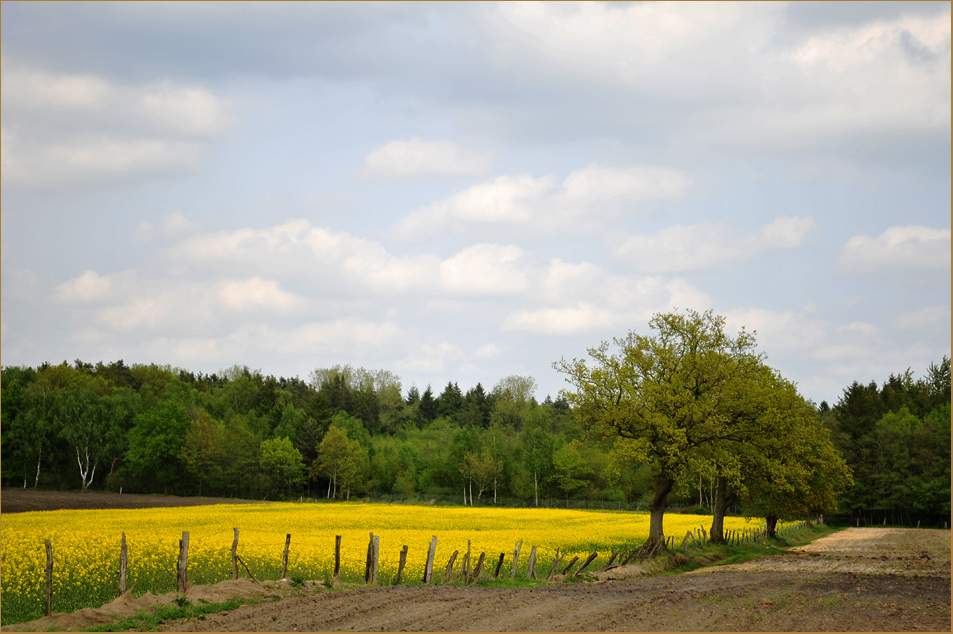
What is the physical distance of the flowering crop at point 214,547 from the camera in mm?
21266

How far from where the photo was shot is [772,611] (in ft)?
61.4

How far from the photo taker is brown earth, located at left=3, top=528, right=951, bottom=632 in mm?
16359

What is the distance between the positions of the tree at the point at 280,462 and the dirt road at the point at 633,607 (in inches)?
3422

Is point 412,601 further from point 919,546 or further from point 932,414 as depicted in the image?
point 932,414

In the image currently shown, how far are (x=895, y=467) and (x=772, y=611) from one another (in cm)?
7727

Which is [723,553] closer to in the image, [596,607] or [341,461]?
[596,607]

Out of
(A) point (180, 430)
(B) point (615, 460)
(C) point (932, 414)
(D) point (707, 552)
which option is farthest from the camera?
(A) point (180, 430)

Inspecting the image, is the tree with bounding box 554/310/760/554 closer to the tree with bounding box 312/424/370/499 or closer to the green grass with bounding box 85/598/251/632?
the green grass with bounding box 85/598/251/632

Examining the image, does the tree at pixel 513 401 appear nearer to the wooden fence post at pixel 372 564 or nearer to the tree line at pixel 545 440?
the tree line at pixel 545 440

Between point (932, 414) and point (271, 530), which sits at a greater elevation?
point (932, 414)

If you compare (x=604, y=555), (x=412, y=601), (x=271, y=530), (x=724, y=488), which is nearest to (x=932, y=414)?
(x=724, y=488)

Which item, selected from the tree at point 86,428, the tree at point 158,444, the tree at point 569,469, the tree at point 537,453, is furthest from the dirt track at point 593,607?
the tree at point 86,428

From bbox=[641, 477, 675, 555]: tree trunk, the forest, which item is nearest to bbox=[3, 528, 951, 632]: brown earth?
bbox=[641, 477, 675, 555]: tree trunk

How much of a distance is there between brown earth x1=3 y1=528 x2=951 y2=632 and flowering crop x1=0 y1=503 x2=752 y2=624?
3308 mm
